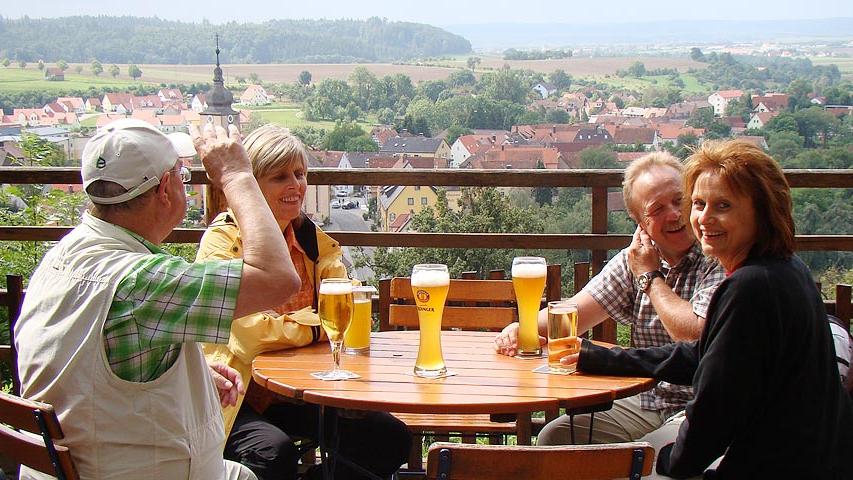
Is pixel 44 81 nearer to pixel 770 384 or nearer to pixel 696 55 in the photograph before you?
pixel 696 55

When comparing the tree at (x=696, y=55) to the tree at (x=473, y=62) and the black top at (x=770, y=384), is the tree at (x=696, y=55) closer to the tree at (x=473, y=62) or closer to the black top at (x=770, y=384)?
the tree at (x=473, y=62)

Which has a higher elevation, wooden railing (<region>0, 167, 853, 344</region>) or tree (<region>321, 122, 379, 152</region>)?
wooden railing (<region>0, 167, 853, 344</region>)

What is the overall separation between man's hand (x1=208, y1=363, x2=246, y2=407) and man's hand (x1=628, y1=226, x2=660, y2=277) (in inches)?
45.5

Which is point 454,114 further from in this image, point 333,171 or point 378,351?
point 378,351

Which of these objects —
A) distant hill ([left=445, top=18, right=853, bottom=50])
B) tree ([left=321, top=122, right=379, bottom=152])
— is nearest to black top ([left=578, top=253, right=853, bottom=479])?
tree ([left=321, top=122, right=379, bottom=152])

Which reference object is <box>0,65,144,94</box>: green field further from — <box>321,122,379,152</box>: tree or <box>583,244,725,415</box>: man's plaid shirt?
<box>583,244,725,415</box>: man's plaid shirt

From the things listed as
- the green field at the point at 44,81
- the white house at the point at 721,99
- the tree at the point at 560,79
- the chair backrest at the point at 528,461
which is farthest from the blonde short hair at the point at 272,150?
the tree at the point at 560,79

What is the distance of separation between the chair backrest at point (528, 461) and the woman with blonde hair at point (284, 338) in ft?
3.64

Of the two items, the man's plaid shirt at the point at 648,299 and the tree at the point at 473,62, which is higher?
the tree at the point at 473,62

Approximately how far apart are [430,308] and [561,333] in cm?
36

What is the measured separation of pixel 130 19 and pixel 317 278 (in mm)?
26863

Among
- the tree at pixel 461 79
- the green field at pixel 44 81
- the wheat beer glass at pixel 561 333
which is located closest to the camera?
the wheat beer glass at pixel 561 333

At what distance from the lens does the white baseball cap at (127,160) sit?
184cm

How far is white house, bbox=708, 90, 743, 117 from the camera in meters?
21.0
